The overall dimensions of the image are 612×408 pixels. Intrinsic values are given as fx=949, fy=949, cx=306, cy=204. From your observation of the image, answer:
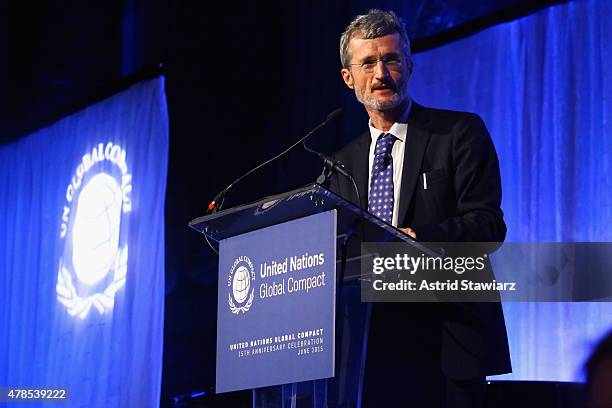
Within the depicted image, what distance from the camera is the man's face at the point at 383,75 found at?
2.74m

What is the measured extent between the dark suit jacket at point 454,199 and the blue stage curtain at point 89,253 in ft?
10.1

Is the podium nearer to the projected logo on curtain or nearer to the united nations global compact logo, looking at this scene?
the united nations global compact logo

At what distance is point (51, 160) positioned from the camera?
22.9ft

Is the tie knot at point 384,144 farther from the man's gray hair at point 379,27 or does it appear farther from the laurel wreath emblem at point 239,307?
the laurel wreath emblem at point 239,307

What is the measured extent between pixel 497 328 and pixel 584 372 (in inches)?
61.2

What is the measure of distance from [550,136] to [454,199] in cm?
201

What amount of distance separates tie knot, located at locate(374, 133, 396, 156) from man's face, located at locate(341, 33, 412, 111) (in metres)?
0.08

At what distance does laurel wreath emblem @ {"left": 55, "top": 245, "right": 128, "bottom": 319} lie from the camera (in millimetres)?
5875

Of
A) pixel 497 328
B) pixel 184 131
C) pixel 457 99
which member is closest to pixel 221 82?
pixel 184 131

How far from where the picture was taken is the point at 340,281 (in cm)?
220

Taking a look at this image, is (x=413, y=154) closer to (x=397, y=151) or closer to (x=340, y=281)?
(x=397, y=151)

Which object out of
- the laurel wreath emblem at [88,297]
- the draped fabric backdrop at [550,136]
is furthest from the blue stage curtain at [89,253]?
the draped fabric backdrop at [550,136]

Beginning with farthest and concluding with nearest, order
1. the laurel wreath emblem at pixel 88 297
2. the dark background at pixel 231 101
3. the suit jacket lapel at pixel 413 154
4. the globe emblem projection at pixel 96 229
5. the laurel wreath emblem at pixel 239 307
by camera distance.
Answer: the globe emblem projection at pixel 96 229, the laurel wreath emblem at pixel 88 297, the dark background at pixel 231 101, the suit jacket lapel at pixel 413 154, the laurel wreath emblem at pixel 239 307

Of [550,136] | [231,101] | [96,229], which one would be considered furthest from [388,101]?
[96,229]
